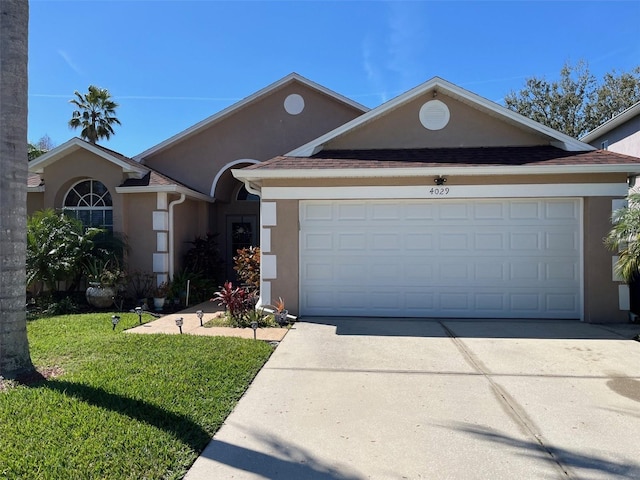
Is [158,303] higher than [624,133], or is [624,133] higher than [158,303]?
[624,133]

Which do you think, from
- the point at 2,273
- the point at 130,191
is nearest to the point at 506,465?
the point at 2,273

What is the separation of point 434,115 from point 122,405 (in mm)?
8369

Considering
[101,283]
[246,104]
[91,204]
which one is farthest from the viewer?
[246,104]

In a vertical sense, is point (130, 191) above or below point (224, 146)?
below

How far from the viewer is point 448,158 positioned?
29.3 feet

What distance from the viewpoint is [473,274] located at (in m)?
8.78

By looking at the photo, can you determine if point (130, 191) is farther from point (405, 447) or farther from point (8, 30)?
point (405, 447)

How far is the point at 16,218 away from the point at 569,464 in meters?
6.19

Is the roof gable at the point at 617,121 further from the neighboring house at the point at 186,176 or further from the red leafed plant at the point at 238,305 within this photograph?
the red leafed plant at the point at 238,305

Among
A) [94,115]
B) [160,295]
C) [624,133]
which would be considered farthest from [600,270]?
[94,115]

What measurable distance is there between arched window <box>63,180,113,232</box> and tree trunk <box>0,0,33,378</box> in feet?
21.8

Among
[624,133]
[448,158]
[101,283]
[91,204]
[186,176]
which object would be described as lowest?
[101,283]

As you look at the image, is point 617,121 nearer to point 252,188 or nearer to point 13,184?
point 252,188

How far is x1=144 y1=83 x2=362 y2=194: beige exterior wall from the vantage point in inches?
517
